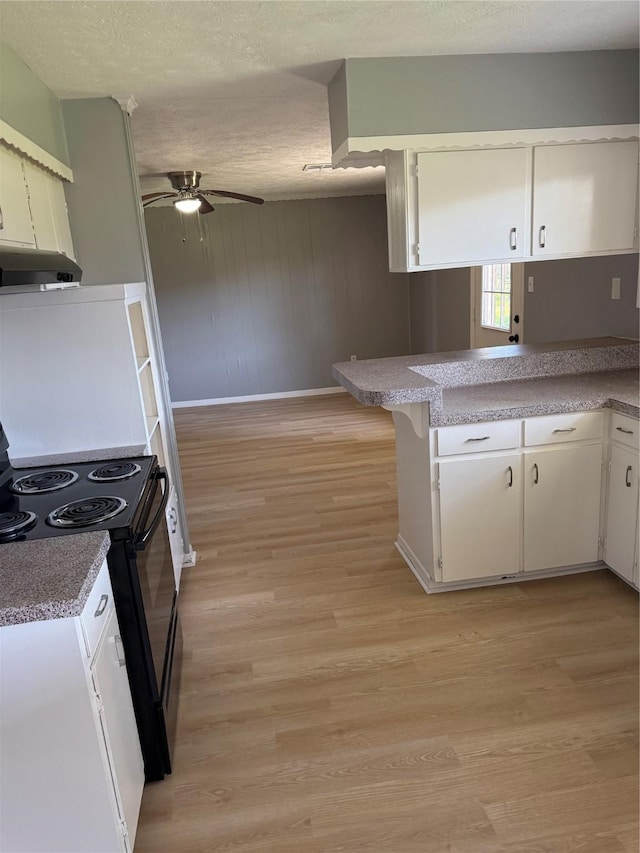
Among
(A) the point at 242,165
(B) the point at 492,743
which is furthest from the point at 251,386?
(B) the point at 492,743

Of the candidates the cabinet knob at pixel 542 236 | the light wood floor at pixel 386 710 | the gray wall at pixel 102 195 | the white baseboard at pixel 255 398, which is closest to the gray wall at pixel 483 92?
the cabinet knob at pixel 542 236

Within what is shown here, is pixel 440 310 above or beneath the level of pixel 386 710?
above

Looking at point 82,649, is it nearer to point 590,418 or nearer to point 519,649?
point 519,649

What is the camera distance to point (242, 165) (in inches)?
191

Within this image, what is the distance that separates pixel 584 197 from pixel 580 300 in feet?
2.70

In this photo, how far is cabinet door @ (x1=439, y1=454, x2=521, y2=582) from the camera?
8.84ft

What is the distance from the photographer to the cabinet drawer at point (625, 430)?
2.53m

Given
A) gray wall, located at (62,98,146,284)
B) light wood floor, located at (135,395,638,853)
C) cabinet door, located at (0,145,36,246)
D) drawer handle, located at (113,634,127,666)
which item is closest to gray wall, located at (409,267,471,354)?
light wood floor, located at (135,395,638,853)

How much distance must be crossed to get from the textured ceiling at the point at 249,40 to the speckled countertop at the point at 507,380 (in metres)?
1.37

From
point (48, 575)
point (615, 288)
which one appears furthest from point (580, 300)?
point (48, 575)

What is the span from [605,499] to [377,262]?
511 cm

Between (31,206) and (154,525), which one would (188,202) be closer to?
(31,206)

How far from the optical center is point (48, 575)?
1.47m

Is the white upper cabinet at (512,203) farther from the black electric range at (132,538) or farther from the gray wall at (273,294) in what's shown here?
the gray wall at (273,294)
